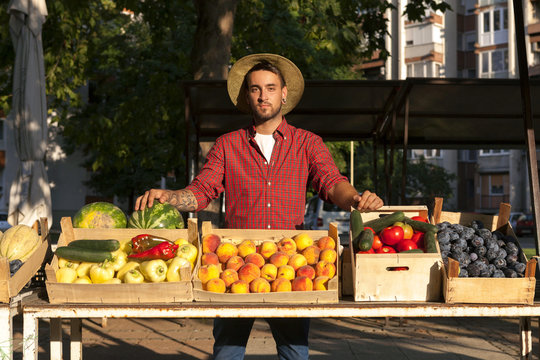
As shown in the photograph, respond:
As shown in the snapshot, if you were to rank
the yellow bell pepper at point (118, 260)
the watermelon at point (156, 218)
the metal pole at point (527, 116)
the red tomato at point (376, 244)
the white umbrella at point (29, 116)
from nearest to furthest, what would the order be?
the yellow bell pepper at point (118, 260) → the red tomato at point (376, 244) → the watermelon at point (156, 218) → the metal pole at point (527, 116) → the white umbrella at point (29, 116)

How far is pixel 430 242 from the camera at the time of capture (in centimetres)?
335

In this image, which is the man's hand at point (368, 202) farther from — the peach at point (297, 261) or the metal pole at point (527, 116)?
the metal pole at point (527, 116)

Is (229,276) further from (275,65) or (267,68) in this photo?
(275,65)

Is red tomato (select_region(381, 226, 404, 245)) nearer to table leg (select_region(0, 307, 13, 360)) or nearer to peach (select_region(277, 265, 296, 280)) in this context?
peach (select_region(277, 265, 296, 280))

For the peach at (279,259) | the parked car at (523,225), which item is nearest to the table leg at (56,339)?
the peach at (279,259)

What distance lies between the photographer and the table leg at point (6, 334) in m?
2.96

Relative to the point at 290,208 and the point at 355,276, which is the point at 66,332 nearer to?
the point at 290,208

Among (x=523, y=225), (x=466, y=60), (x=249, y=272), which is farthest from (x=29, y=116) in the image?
(x=466, y=60)

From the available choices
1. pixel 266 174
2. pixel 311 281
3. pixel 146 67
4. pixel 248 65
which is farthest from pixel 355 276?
pixel 146 67

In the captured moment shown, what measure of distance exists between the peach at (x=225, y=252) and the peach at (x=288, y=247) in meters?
0.25

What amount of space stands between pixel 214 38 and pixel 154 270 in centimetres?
643

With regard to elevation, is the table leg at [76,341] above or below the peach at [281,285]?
below

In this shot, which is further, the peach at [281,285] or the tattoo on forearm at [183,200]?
the tattoo on forearm at [183,200]

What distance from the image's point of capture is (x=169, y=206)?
394 cm
